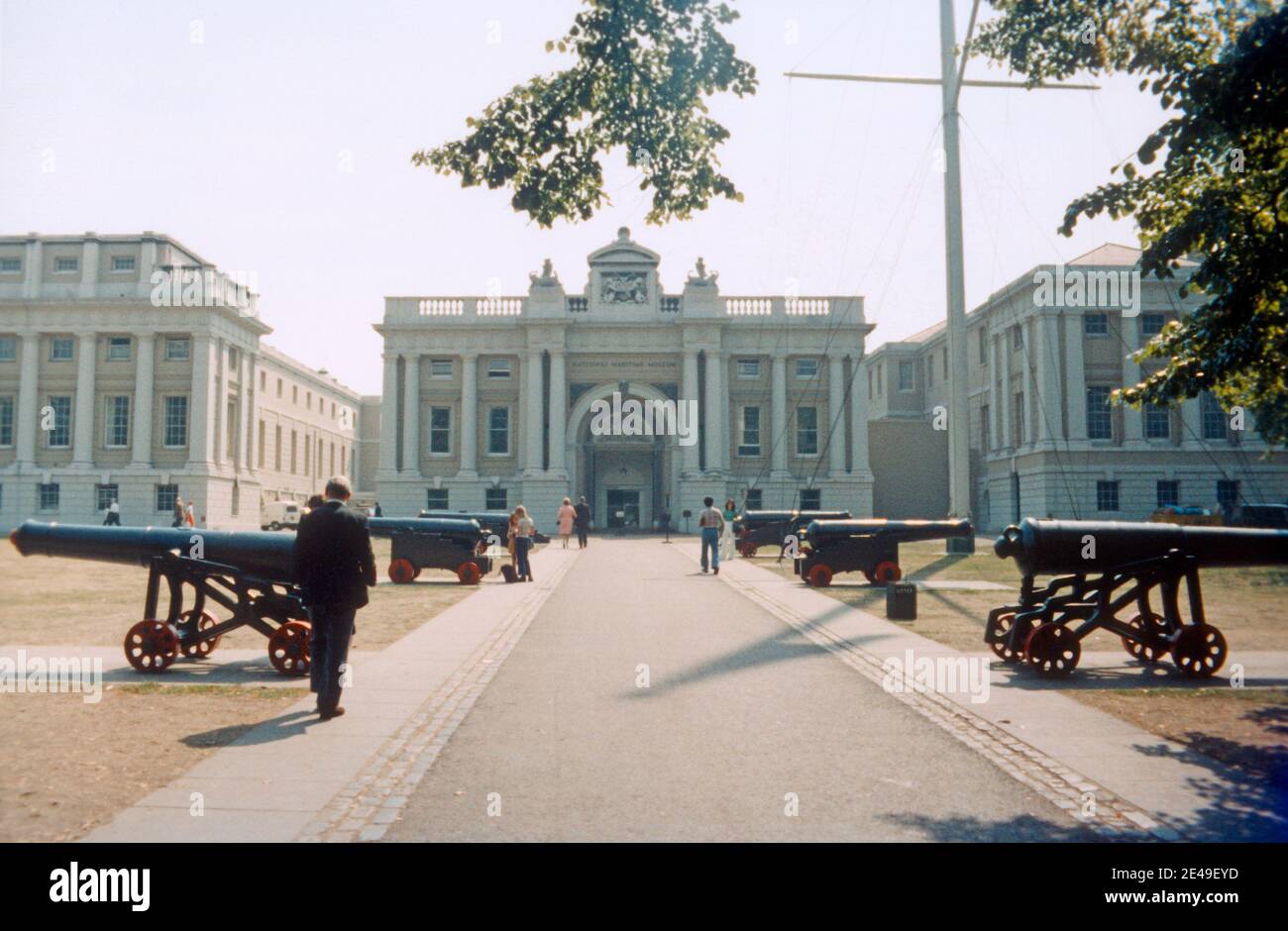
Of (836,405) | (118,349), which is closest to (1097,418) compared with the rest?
(836,405)

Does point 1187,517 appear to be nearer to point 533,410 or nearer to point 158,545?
point 533,410

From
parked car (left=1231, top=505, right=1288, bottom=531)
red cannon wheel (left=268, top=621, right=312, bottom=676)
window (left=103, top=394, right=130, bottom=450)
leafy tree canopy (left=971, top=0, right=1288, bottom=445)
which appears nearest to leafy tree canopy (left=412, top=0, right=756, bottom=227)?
leafy tree canopy (left=971, top=0, right=1288, bottom=445)

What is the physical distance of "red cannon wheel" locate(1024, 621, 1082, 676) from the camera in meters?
9.99

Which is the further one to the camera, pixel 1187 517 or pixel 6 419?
pixel 6 419

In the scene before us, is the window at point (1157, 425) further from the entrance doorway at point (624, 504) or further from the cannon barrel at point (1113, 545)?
the cannon barrel at point (1113, 545)

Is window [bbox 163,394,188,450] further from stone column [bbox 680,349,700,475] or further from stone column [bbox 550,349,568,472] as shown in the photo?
stone column [bbox 680,349,700,475]

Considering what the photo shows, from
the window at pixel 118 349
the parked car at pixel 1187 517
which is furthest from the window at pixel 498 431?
the parked car at pixel 1187 517

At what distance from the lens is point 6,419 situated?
200ft

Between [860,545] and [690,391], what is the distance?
123 feet

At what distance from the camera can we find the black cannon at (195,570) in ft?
33.1

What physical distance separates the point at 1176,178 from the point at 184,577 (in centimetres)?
1046

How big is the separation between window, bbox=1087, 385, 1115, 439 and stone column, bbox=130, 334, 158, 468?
5317 centimetres

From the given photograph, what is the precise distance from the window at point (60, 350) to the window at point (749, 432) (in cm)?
4099
